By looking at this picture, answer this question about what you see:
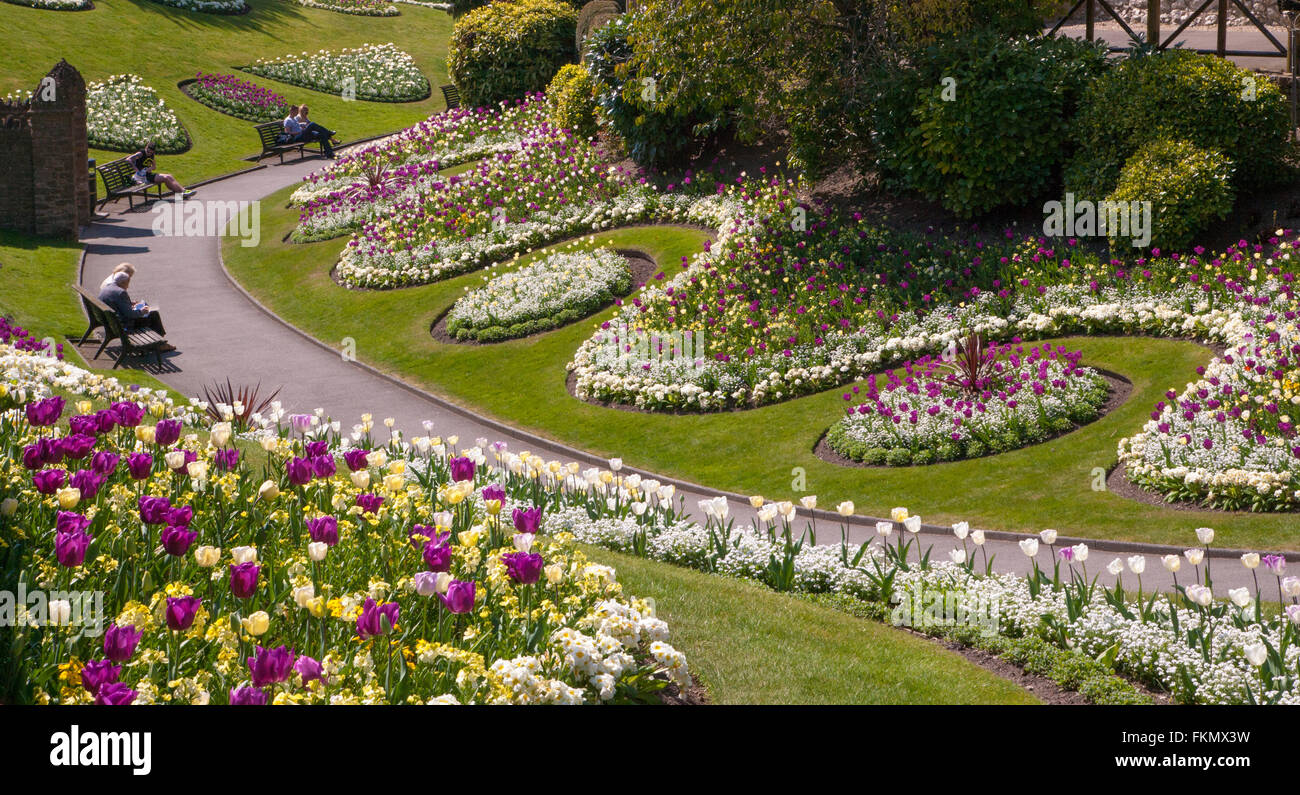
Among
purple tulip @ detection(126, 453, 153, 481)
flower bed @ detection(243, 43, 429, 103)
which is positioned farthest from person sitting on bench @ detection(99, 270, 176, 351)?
flower bed @ detection(243, 43, 429, 103)

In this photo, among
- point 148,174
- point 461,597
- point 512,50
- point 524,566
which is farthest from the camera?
point 512,50

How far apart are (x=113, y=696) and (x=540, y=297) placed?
15.6m

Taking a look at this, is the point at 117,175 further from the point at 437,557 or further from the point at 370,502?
the point at 437,557

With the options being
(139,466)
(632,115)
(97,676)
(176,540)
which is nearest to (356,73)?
(632,115)

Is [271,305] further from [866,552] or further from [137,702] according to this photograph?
[137,702]

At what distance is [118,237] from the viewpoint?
2586cm

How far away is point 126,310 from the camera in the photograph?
1806 cm

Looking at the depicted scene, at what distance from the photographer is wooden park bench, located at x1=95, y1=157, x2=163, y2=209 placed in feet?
92.9

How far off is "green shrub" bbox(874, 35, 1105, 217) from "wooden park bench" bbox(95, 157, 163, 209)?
19.6m

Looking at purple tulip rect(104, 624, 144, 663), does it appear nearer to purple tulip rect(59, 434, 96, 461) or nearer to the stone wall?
purple tulip rect(59, 434, 96, 461)

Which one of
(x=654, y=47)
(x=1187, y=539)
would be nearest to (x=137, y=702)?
(x=1187, y=539)

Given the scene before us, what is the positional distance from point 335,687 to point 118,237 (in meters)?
23.6

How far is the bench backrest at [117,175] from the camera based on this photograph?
28453 millimetres

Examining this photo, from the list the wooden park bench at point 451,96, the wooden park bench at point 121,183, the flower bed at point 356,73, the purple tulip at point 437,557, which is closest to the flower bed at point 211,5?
the flower bed at point 356,73
